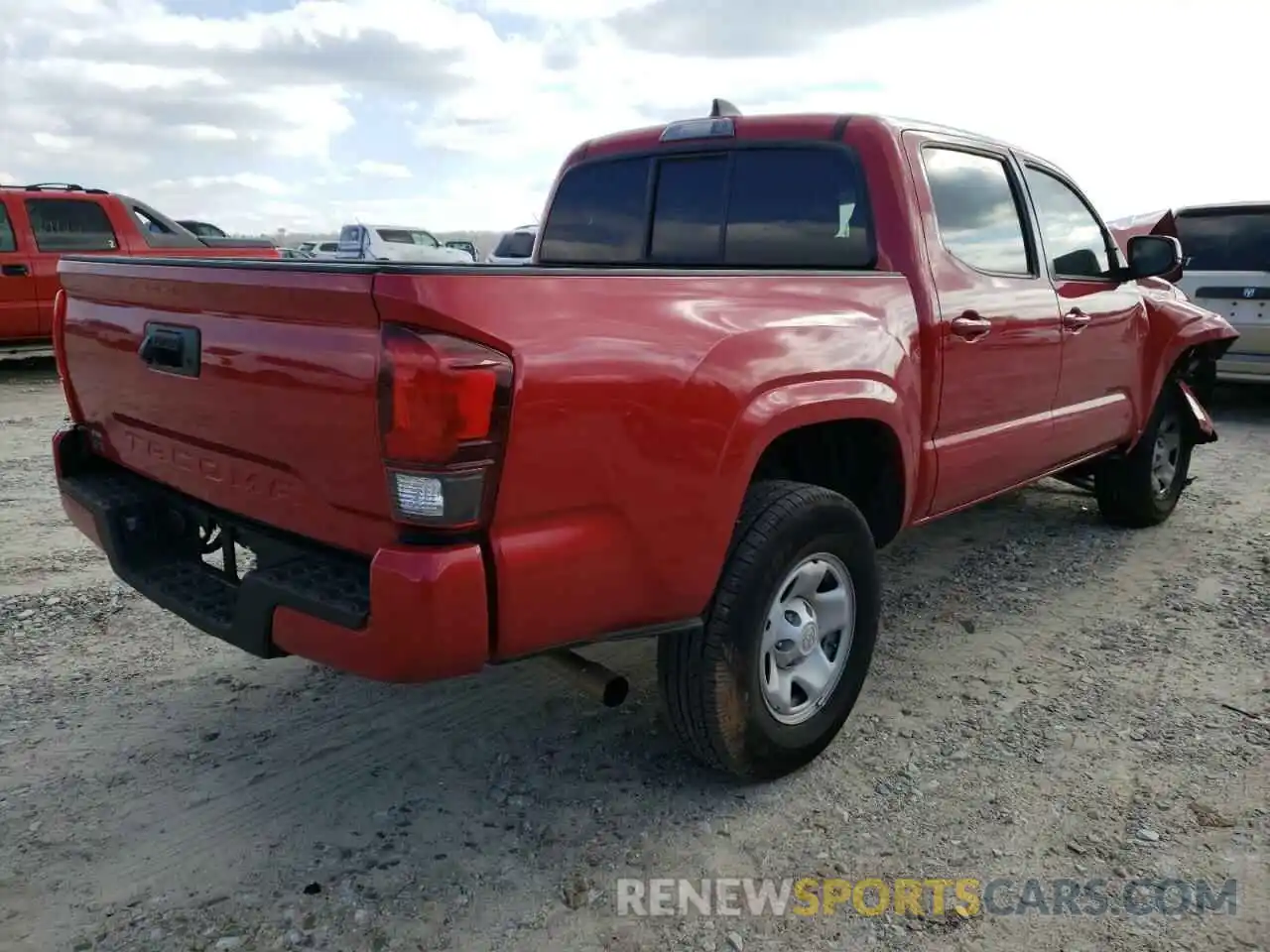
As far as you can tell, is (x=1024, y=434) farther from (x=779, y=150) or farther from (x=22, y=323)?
(x=22, y=323)

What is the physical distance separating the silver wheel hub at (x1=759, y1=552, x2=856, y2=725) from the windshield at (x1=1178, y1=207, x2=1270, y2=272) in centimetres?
739

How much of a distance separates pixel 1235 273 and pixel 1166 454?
4.17m

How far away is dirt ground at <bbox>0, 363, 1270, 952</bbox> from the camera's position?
238 centimetres

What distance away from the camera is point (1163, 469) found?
5.56m

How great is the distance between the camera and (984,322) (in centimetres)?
360

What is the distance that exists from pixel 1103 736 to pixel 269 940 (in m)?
2.57

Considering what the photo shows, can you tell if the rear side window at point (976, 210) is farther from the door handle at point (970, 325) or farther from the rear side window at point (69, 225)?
the rear side window at point (69, 225)

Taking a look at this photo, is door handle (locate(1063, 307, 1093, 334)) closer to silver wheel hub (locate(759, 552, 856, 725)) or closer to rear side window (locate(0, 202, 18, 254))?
silver wheel hub (locate(759, 552, 856, 725))

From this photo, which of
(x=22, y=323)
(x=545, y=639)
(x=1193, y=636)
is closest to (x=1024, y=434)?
(x=1193, y=636)

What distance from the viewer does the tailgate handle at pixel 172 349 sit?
2484 millimetres

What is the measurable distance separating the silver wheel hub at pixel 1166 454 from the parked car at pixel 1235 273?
3426 millimetres

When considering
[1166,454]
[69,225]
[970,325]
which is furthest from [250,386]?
[69,225]

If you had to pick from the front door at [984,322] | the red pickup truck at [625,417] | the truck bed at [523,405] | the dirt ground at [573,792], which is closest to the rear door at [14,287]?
the dirt ground at [573,792]

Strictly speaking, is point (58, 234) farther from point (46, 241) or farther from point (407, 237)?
point (407, 237)
